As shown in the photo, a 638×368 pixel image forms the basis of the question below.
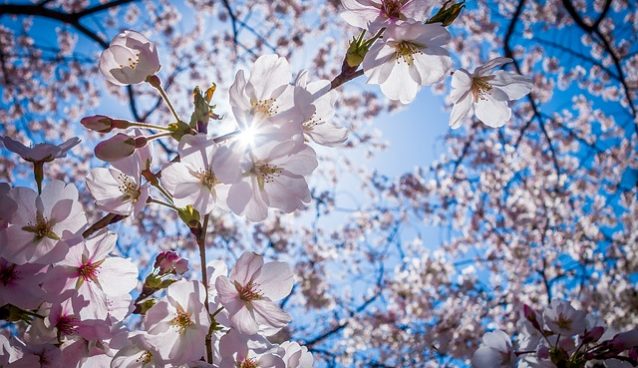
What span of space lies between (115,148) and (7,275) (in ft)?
1.55

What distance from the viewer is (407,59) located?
4.87 ft

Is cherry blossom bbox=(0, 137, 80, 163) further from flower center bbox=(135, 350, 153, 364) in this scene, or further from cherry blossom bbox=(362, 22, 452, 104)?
cherry blossom bbox=(362, 22, 452, 104)

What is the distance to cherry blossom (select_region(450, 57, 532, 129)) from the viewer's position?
1623 millimetres

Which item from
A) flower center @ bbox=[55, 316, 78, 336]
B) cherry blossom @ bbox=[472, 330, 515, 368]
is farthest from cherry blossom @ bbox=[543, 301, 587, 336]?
flower center @ bbox=[55, 316, 78, 336]

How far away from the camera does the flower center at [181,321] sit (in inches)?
50.5

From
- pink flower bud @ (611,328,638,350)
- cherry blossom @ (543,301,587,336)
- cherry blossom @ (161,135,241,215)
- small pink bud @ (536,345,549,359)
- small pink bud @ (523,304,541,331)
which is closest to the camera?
cherry blossom @ (161,135,241,215)

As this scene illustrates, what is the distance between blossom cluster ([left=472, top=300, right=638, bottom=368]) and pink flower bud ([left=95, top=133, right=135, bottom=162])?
6.25 feet

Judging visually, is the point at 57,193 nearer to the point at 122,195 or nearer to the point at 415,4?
the point at 122,195

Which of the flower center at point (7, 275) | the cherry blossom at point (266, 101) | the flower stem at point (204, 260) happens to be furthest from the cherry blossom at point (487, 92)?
the flower center at point (7, 275)

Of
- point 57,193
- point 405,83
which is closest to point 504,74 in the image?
point 405,83

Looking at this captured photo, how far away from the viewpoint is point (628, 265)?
990cm

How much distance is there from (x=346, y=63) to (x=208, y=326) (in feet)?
2.73

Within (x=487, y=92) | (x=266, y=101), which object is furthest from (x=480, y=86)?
(x=266, y=101)

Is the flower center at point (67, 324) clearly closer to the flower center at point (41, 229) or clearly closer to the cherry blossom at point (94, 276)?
the cherry blossom at point (94, 276)
